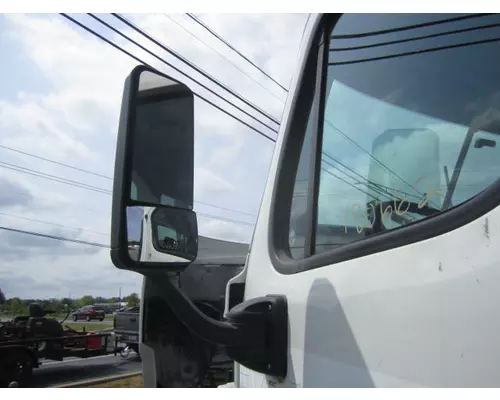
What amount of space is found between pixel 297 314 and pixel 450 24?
0.86 meters

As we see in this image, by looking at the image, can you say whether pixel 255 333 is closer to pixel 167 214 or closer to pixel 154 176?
pixel 167 214

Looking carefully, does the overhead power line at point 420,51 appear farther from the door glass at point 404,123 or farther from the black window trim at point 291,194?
the black window trim at point 291,194

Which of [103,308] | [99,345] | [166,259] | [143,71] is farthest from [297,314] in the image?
[103,308]

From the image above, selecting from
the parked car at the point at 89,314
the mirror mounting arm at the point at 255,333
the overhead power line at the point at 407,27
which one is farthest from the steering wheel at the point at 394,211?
the parked car at the point at 89,314

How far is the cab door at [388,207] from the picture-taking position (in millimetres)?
1034

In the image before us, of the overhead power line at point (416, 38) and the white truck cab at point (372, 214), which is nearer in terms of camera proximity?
the white truck cab at point (372, 214)

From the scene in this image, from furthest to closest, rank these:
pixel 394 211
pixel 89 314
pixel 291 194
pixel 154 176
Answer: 1. pixel 89 314
2. pixel 291 194
3. pixel 154 176
4. pixel 394 211

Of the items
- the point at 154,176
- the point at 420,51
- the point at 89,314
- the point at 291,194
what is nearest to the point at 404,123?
the point at 420,51

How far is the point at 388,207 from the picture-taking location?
4.39 feet

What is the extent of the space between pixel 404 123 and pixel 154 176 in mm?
679

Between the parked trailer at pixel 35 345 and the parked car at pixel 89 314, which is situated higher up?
the parked trailer at pixel 35 345

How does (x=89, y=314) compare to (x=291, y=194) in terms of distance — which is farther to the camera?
(x=89, y=314)

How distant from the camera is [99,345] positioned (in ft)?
41.9

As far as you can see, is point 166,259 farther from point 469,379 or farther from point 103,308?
point 103,308
